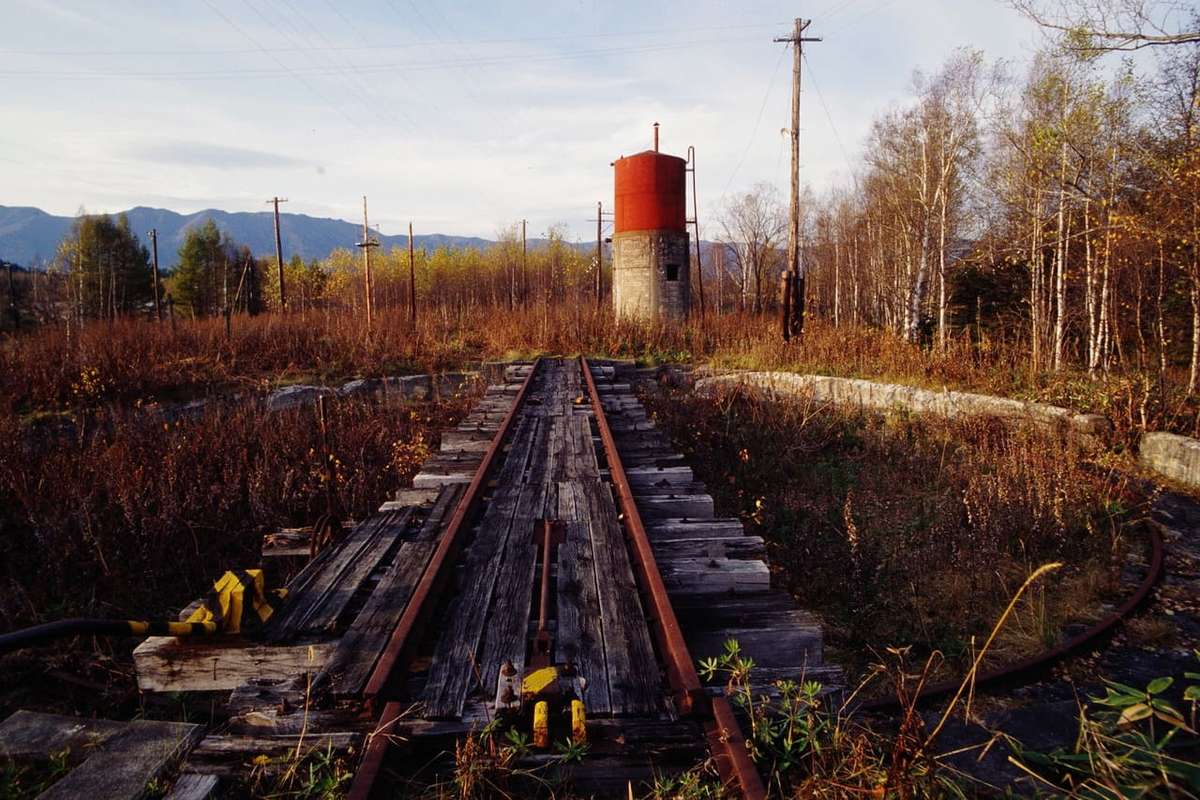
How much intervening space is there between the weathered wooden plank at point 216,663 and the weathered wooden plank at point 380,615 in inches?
4.9

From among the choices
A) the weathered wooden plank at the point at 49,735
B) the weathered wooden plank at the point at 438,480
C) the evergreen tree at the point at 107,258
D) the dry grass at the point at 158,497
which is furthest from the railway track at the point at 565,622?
the evergreen tree at the point at 107,258

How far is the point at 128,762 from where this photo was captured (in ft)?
7.12

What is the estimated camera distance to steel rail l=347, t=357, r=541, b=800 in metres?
1.96

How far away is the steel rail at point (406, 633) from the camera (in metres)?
A: 1.96

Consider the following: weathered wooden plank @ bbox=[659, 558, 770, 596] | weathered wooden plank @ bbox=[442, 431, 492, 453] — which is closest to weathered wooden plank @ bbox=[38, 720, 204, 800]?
weathered wooden plank @ bbox=[659, 558, 770, 596]

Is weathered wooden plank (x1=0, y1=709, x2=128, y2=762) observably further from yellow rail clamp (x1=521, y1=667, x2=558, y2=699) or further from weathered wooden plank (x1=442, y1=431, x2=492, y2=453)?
weathered wooden plank (x1=442, y1=431, x2=492, y2=453)

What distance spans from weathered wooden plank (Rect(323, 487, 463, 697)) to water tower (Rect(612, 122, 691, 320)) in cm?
1465

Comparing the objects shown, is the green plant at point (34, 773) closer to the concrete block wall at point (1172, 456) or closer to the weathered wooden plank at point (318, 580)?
the weathered wooden plank at point (318, 580)

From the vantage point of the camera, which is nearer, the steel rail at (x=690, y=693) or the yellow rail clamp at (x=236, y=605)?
the steel rail at (x=690, y=693)

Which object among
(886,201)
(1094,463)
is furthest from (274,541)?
(886,201)

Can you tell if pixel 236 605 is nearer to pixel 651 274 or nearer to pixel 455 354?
pixel 455 354

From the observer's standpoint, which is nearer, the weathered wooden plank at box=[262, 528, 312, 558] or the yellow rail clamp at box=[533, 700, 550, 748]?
the yellow rail clamp at box=[533, 700, 550, 748]

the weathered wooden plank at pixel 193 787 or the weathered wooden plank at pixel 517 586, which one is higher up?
the weathered wooden plank at pixel 517 586

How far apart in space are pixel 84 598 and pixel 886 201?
30.7 m
